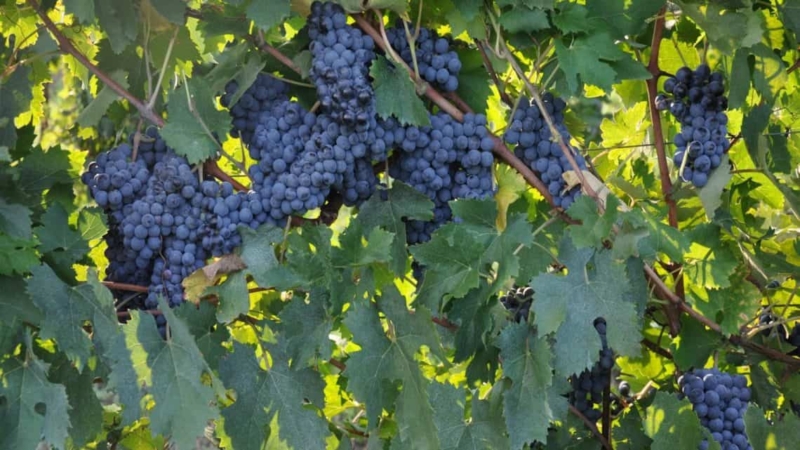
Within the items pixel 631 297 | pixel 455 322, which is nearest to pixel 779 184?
pixel 631 297

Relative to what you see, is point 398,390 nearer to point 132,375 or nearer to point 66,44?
point 132,375

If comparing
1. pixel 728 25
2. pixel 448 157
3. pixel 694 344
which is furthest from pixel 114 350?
pixel 728 25

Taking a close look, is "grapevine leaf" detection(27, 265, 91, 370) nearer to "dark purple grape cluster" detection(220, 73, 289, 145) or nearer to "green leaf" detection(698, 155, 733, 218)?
"dark purple grape cluster" detection(220, 73, 289, 145)

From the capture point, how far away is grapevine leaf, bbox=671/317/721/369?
1.90 metres

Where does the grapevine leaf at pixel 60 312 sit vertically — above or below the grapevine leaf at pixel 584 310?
above

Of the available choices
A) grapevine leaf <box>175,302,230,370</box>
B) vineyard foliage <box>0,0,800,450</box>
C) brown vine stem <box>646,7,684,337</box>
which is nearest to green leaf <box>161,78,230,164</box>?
vineyard foliage <box>0,0,800,450</box>

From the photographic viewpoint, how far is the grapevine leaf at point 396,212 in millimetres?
1743

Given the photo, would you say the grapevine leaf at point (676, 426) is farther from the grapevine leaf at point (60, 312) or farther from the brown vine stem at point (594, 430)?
the grapevine leaf at point (60, 312)

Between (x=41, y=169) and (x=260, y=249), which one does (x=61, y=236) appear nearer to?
(x=41, y=169)

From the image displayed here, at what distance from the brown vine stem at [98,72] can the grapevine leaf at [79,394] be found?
1.44ft

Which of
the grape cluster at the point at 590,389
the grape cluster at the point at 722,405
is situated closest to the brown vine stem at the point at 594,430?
the grape cluster at the point at 590,389

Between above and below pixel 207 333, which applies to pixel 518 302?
below

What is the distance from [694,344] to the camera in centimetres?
191

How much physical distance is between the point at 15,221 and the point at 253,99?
0.44 m
